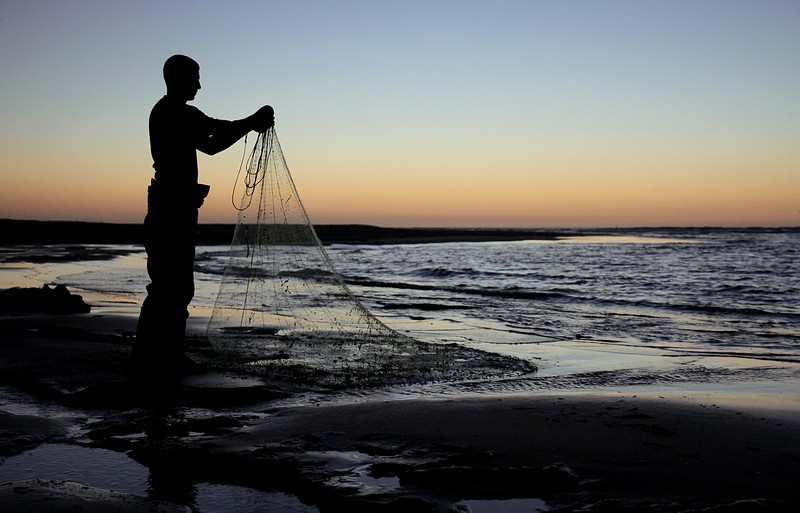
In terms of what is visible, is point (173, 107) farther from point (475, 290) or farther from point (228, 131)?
point (475, 290)

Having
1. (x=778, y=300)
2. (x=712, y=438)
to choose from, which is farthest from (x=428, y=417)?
(x=778, y=300)

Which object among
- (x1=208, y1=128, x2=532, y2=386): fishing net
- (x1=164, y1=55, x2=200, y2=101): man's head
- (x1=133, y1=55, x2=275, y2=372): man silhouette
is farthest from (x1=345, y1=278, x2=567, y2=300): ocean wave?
(x1=164, y1=55, x2=200, y2=101): man's head

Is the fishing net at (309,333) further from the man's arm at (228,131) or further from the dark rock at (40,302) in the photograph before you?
the dark rock at (40,302)

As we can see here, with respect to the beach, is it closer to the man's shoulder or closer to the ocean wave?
the man's shoulder

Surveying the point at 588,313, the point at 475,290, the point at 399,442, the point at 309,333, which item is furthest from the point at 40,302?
the point at 475,290

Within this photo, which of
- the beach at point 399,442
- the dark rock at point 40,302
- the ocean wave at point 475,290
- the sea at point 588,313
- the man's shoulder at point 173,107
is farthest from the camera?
the ocean wave at point 475,290

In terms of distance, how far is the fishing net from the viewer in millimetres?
6586

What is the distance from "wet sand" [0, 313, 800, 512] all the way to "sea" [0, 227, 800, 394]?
1204 millimetres

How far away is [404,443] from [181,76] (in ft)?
12.9

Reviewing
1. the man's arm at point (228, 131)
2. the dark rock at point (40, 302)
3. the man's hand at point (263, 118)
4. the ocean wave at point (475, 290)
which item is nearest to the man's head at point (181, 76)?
the man's arm at point (228, 131)

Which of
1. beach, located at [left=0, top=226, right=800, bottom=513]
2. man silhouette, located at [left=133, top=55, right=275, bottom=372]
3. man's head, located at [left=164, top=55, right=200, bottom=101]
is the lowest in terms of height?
beach, located at [left=0, top=226, right=800, bottom=513]

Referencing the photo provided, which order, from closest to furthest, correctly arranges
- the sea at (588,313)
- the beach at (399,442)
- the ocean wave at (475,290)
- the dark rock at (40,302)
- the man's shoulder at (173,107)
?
1. the beach at (399,442)
2. the man's shoulder at (173,107)
3. the sea at (588,313)
4. the dark rock at (40,302)
5. the ocean wave at (475,290)

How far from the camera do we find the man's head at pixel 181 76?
587 centimetres

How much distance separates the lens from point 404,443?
407 cm
